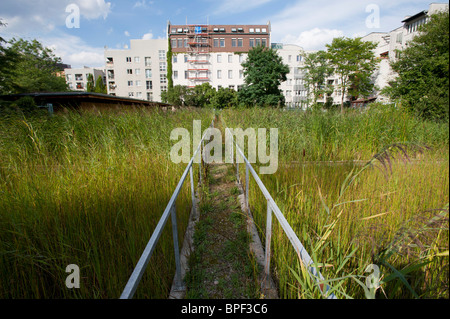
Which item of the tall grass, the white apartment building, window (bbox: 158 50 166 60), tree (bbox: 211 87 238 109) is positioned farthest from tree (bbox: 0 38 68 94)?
the tall grass

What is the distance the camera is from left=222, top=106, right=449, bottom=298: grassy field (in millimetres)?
649

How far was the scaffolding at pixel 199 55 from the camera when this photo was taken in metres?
46.3

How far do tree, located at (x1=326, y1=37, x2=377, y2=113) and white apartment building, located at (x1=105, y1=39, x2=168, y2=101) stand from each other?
130ft

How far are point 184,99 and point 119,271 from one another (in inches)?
1620

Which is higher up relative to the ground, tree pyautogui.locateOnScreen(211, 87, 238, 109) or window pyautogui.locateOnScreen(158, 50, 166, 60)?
window pyautogui.locateOnScreen(158, 50, 166, 60)

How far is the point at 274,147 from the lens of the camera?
4.83 meters

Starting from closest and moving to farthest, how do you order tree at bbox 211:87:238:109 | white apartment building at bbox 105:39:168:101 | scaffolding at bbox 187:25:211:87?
tree at bbox 211:87:238:109 → scaffolding at bbox 187:25:211:87 → white apartment building at bbox 105:39:168:101

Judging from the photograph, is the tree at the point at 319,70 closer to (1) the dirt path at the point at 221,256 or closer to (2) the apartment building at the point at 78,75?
(1) the dirt path at the point at 221,256

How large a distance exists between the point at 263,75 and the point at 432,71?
3214cm

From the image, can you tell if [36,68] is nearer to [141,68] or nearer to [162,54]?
[141,68]

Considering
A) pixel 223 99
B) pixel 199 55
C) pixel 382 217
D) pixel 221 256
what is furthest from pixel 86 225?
pixel 199 55

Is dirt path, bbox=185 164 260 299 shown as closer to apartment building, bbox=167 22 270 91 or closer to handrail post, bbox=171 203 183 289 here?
handrail post, bbox=171 203 183 289

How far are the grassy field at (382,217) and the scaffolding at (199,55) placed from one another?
1886 inches
